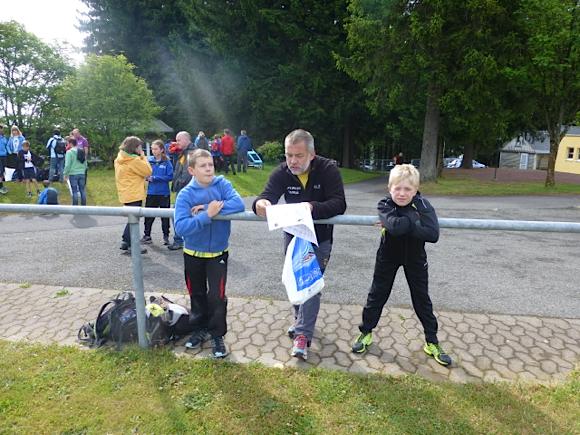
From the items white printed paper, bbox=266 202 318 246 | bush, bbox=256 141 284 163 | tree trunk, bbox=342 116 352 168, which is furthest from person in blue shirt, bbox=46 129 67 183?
tree trunk, bbox=342 116 352 168

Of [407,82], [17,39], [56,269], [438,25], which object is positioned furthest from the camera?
[17,39]

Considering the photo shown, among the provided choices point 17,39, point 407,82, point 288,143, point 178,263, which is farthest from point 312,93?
point 288,143

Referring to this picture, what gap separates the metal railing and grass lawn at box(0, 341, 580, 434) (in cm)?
58

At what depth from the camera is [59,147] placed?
13.7m

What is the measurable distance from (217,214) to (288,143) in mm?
807

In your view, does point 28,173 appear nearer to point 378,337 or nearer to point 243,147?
point 243,147

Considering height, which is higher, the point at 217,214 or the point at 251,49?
the point at 251,49

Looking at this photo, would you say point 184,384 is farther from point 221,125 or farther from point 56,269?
point 221,125

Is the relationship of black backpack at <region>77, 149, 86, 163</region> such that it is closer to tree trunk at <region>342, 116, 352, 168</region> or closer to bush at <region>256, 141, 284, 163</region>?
bush at <region>256, 141, 284, 163</region>

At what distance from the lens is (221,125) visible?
31688 millimetres

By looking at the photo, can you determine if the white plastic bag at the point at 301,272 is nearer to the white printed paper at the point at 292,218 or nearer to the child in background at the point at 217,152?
the white printed paper at the point at 292,218

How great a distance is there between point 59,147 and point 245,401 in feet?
44.9

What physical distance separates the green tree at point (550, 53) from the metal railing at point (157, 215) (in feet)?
50.1

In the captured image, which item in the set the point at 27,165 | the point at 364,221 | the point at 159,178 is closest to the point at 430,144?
the point at 159,178
